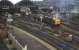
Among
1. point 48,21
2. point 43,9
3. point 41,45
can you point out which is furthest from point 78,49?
point 43,9

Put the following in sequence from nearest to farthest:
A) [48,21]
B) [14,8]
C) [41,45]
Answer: [41,45] → [48,21] → [14,8]

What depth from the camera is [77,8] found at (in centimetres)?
3925

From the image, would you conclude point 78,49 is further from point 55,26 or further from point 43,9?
point 43,9

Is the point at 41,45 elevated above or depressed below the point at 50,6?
below

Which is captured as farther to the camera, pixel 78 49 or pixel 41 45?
pixel 41 45

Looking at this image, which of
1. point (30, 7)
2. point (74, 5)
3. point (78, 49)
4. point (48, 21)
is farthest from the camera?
point (30, 7)

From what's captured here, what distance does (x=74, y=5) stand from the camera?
3916 cm

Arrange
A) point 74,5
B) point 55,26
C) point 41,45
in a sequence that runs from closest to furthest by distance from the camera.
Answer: point 41,45 < point 55,26 < point 74,5

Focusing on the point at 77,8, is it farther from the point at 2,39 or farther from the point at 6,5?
the point at 2,39

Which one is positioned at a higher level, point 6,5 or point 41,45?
point 6,5

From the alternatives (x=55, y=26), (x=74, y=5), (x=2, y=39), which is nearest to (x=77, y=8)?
(x=74, y=5)

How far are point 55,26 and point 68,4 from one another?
12260 millimetres

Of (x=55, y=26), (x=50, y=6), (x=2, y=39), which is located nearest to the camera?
(x=2, y=39)

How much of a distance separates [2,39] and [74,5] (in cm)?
2174
